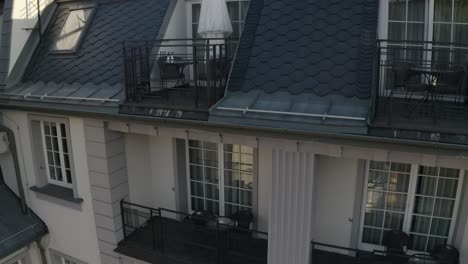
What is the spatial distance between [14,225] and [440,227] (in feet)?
31.2

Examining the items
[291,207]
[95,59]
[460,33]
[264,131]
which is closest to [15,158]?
[95,59]

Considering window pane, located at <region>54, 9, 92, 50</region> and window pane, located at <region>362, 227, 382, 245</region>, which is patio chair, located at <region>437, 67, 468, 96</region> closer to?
window pane, located at <region>362, 227, 382, 245</region>

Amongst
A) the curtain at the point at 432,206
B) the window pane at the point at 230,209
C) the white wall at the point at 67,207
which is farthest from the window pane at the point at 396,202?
the white wall at the point at 67,207

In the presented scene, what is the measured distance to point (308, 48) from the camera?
6.62 meters

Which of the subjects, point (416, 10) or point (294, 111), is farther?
point (416, 10)

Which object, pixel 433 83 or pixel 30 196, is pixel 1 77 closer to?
pixel 30 196

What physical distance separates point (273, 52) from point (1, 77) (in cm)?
689

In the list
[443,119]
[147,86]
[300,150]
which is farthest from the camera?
[147,86]

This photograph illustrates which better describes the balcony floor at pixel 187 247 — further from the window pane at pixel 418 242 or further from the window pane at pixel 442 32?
the window pane at pixel 442 32

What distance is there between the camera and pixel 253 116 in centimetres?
601

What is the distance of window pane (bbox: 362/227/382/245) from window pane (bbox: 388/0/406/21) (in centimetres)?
396

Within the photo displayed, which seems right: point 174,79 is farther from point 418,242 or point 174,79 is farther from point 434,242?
point 434,242

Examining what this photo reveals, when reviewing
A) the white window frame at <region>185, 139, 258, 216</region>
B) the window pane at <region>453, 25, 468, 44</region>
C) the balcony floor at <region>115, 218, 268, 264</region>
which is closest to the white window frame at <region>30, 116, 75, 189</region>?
→ the balcony floor at <region>115, 218, 268, 264</region>

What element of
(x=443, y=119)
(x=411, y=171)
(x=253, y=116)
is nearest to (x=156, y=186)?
(x=253, y=116)
